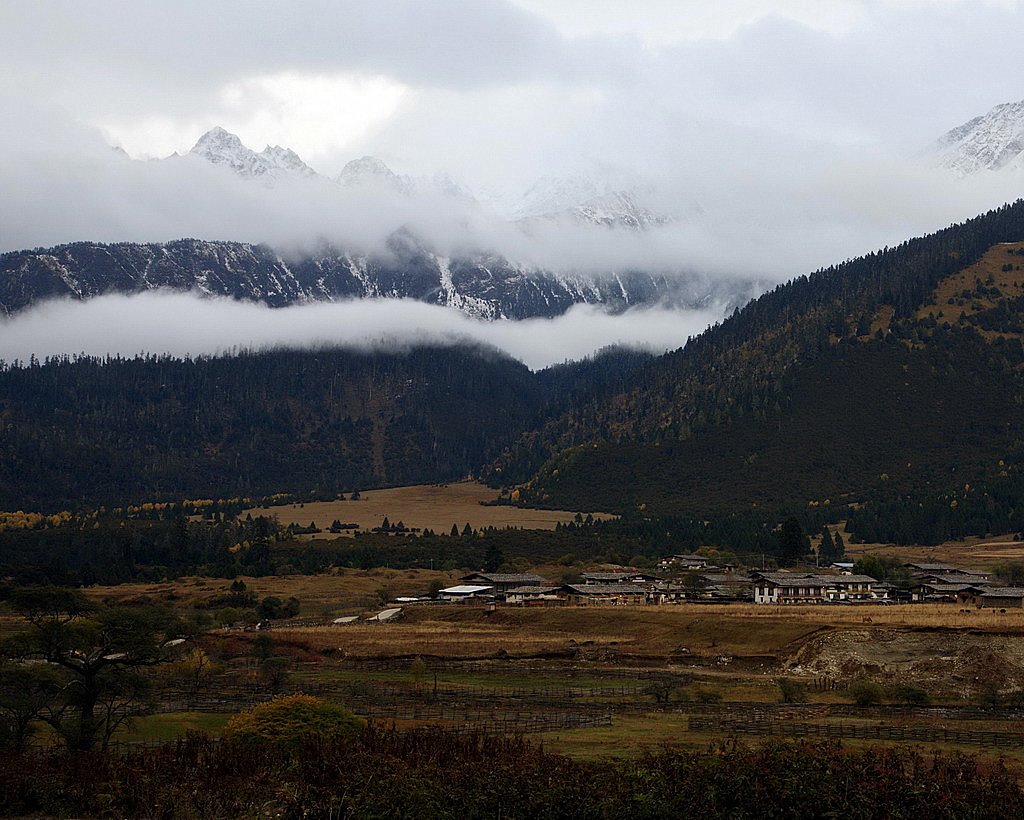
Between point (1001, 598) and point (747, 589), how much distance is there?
94.9 feet

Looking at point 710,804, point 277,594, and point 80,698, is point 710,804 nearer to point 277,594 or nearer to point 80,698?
point 80,698

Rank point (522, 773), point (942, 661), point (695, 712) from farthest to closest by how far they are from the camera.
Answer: point (942, 661)
point (695, 712)
point (522, 773)

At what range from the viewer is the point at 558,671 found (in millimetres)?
98875

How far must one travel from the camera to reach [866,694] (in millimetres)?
80312

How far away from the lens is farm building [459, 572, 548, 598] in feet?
482

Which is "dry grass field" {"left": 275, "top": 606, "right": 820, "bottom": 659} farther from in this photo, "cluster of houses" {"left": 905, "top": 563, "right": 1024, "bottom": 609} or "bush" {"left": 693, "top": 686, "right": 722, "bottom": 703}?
"cluster of houses" {"left": 905, "top": 563, "right": 1024, "bottom": 609}

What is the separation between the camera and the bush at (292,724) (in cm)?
5966

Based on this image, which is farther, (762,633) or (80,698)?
(762,633)

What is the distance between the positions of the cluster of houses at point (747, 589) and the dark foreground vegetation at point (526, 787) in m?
80.0

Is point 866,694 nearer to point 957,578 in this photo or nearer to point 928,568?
point 957,578

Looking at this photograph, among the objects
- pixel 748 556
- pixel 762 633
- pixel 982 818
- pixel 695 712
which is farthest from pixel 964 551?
pixel 982 818

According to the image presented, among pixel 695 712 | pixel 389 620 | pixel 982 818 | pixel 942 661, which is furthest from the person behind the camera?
pixel 389 620

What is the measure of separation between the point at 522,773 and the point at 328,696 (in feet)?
121

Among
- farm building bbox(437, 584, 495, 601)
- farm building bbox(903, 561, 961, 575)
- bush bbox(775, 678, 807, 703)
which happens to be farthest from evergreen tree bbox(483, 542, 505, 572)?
bush bbox(775, 678, 807, 703)
